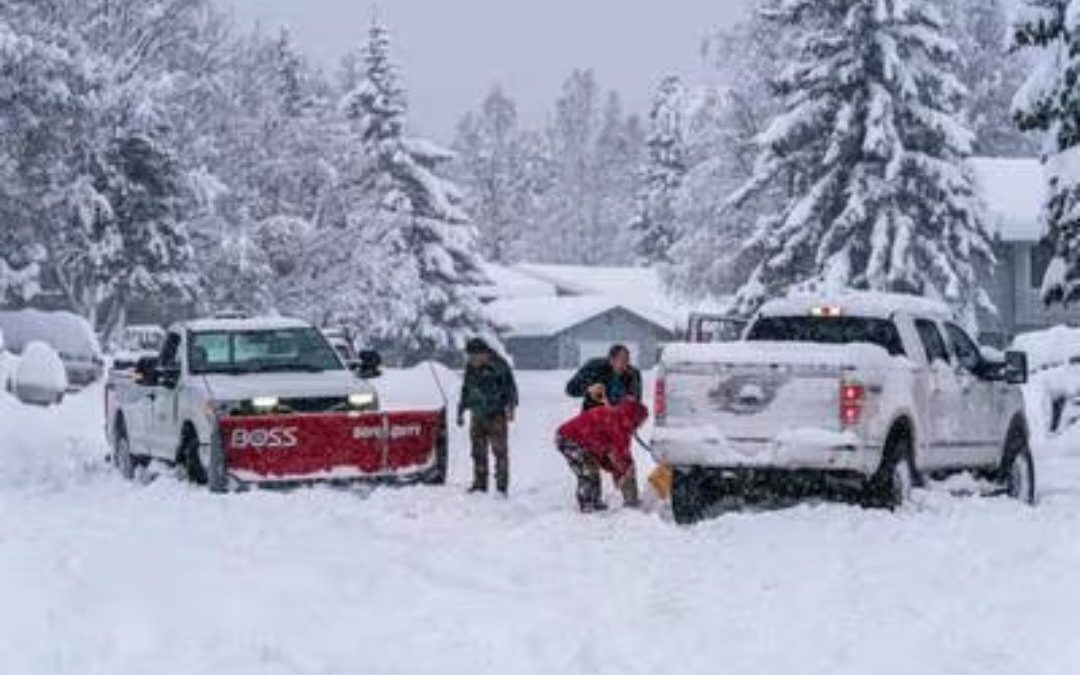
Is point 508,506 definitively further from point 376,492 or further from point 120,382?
point 120,382

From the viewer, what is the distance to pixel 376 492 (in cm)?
1552

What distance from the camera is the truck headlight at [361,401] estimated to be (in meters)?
16.8

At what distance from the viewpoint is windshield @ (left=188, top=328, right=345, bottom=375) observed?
17734 mm

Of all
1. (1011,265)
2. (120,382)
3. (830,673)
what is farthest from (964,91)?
(830,673)

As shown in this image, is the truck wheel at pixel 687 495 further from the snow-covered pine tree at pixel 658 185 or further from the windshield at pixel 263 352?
the snow-covered pine tree at pixel 658 185

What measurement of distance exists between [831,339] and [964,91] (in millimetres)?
23442

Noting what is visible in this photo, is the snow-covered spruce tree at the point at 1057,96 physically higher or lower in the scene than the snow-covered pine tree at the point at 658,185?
lower

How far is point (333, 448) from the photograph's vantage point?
16.0m

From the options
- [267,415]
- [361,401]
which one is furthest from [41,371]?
[267,415]

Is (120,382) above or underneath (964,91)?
underneath

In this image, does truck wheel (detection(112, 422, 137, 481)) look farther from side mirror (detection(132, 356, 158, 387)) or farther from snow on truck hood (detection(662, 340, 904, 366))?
snow on truck hood (detection(662, 340, 904, 366))

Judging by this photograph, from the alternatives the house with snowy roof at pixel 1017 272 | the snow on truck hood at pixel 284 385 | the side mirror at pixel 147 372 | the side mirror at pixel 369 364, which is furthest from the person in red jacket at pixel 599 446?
the house with snowy roof at pixel 1017 272

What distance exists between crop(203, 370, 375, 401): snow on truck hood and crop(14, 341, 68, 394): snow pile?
15445 mm

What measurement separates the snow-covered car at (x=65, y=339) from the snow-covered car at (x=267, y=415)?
18113mm
